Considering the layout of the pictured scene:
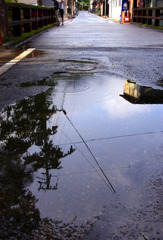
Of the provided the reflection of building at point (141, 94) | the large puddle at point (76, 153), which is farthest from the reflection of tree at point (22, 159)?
the reflection of building at point (141, 94)

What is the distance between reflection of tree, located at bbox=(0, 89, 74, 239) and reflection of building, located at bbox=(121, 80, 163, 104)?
1.12m

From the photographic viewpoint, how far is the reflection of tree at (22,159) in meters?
1.71

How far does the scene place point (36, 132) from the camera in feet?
9.57

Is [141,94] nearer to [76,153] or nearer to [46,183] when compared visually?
[76,153]

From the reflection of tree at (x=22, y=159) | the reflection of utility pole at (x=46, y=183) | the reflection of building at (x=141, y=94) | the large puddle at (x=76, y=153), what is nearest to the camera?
the reflection of tree at (x=22, y=159)

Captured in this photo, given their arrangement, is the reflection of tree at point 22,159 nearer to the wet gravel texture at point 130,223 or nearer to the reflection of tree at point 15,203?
the reflection of tree at point 15,203

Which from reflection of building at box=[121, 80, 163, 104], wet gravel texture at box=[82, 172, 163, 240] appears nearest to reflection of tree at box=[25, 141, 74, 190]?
wet gravel texture at box=[82, 172, 163, 240]

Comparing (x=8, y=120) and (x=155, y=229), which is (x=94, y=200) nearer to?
(x=155, y=229)

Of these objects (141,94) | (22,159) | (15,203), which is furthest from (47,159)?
(141,94)

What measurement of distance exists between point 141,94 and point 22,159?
235 centimetres

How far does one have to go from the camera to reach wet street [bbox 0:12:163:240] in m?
1.69

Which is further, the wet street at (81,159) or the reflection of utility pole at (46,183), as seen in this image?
the reflection of utility pole at (46,183)

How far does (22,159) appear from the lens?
239 cm

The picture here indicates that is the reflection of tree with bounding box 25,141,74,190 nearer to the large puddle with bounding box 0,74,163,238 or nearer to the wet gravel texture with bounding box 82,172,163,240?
the large puddle with bounding box 0,74,163,238
